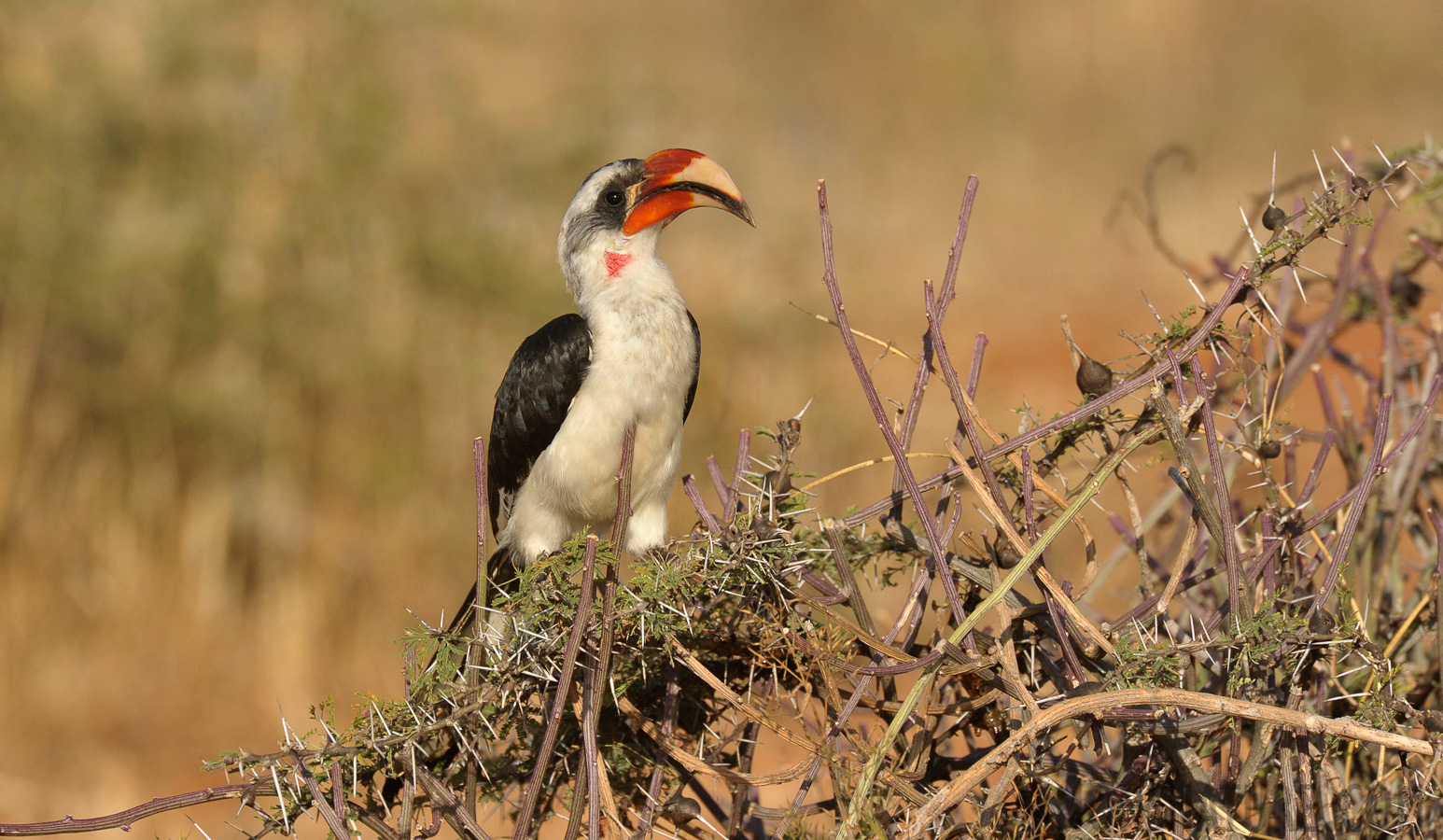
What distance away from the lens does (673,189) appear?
2.39 meters

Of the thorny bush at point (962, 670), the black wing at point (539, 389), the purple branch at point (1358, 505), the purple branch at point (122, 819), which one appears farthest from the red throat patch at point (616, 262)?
the purple branch at point (1358, 505)

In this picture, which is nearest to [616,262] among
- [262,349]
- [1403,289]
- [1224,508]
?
[1224,508]

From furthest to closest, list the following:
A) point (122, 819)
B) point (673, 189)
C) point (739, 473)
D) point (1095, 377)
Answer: point (673, 189) → point (739, 473) → point (1095, 377) → point (122, 819)

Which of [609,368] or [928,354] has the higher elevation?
[609,368]

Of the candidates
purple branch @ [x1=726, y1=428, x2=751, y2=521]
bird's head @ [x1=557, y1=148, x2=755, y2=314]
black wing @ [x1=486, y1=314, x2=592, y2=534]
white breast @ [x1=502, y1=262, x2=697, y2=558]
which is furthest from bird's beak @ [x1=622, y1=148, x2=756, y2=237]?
purple branch @ [x1=726, y1=428, x2=751, y2=521]

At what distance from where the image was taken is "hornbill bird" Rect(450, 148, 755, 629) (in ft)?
7.57

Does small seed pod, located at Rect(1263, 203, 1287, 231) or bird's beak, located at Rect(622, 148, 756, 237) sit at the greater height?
bird's beak, located at Rect(622, 148, 756, 237)

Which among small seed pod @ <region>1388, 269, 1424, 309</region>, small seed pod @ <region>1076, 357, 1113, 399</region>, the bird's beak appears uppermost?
the bird's beak

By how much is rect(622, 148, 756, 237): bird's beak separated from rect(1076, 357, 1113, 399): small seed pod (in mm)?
1012

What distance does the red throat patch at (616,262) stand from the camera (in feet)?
7.97

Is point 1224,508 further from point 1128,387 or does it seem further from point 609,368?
point 609,368

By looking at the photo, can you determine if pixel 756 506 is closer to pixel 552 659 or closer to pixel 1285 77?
pixel 552 659

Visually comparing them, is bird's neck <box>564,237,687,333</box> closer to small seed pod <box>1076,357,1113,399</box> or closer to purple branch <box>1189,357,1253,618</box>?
small seed pod <box>1076,357,1113,399</box>

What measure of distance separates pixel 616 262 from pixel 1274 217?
1460 millimetres
